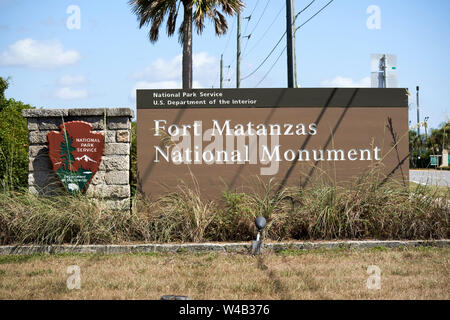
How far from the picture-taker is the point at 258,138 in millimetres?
7809

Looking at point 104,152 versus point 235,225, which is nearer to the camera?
point 235,225

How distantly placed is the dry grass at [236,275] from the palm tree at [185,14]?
1083 cm

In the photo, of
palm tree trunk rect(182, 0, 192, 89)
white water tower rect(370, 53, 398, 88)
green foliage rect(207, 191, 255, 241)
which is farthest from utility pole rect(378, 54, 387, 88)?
palm tree trunk rect(182, 0, 192, 89)

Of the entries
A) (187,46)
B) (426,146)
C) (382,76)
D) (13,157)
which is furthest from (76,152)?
(187,46)

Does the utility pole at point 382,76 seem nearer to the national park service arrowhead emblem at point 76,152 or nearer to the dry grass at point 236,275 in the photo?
the dry grass at point 236,275

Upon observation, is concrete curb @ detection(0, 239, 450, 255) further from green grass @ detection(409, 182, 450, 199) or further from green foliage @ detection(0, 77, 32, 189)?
green grass @ detection(409, 182, 450, 199)

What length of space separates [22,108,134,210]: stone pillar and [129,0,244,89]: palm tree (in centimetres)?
842

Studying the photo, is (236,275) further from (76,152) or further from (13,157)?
(13,157)

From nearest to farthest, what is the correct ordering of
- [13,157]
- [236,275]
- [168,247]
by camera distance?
[236,275]
[168,247]
[13,157]

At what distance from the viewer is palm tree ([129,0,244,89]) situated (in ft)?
→ 50.8

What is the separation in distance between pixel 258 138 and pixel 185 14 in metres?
10.0

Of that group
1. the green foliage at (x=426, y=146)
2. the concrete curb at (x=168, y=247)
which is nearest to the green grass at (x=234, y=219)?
the concrete curb at (x=168, y=247)

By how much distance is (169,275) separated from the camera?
5141mm

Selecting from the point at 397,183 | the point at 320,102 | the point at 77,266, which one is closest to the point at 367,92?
the point at 320,102
